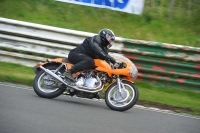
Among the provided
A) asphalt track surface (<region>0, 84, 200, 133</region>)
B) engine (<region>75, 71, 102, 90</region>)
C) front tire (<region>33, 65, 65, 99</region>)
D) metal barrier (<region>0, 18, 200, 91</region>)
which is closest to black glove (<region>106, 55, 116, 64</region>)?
engine (<region>75, 71, 102, 90</region>)

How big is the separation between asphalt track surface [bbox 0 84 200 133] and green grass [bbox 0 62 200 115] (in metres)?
0.65

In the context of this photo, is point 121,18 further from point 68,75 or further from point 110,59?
point 68,75

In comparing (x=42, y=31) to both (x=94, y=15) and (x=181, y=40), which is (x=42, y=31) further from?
(x=181, y=40)

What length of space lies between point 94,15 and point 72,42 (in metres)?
2.50

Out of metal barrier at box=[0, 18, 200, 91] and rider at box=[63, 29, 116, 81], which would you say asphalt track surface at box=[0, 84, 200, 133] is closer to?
rider at box=[63, 29, 116, 81]

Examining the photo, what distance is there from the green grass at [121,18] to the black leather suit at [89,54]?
3880 mm

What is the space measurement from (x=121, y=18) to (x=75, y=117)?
697cm

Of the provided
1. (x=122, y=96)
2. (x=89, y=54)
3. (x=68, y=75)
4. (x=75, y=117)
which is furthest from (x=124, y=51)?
(x=75, y=117)

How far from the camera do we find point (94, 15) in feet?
47.9

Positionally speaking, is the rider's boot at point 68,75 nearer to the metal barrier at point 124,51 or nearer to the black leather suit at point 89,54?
the black leather suit at point 89,54

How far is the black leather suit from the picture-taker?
953 centimetres

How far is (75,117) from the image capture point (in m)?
7.96

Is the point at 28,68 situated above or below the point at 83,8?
below

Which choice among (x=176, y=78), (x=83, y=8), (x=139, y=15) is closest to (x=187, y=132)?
(x=176, y=78)
